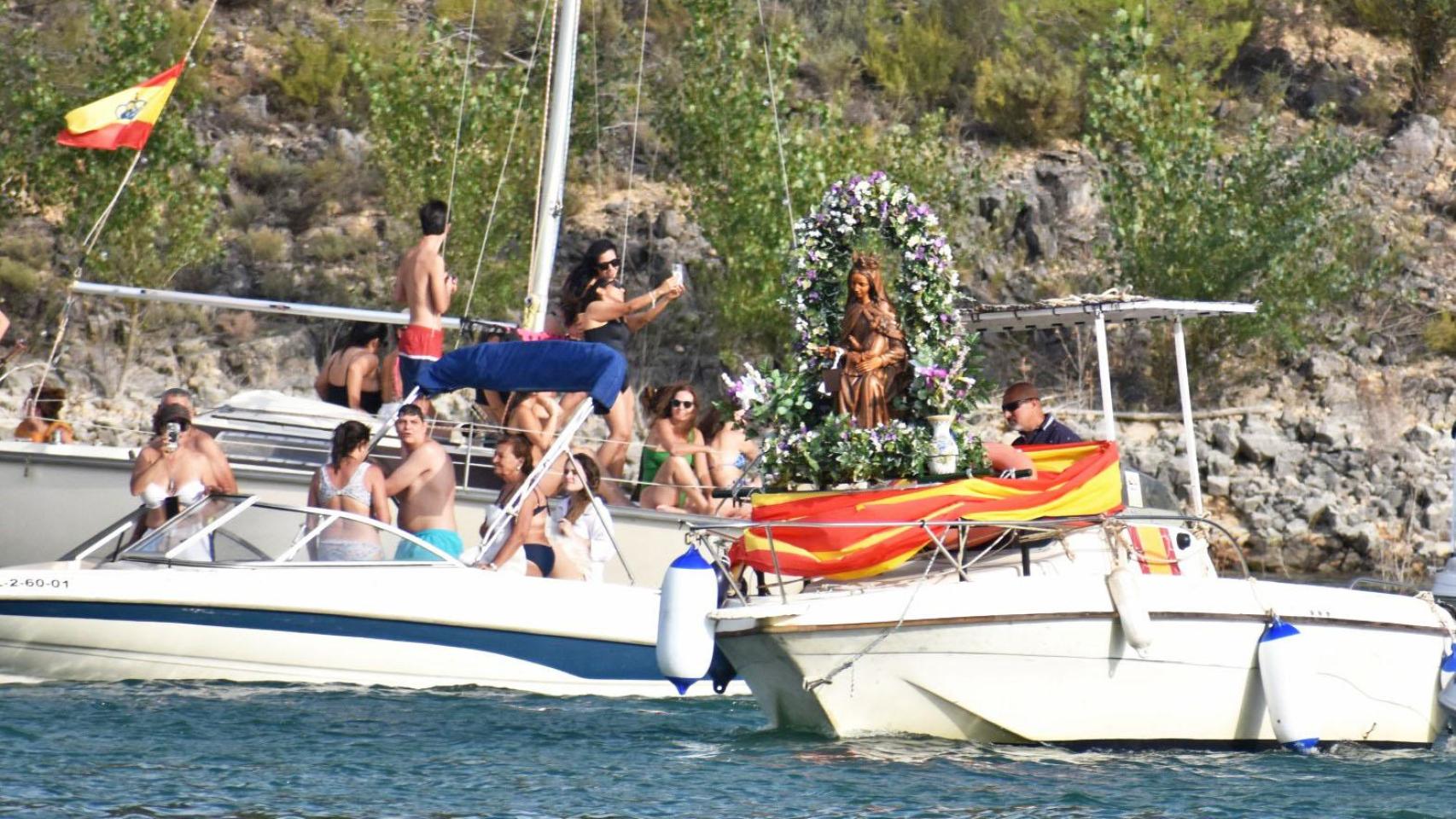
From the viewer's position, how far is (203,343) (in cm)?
2812

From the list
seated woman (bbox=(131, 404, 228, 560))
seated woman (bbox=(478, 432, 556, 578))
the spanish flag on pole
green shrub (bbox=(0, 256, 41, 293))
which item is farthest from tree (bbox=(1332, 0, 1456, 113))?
seated woman (bbox=(131, 404, 228, 560))

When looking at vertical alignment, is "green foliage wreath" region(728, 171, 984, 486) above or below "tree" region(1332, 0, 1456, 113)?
below

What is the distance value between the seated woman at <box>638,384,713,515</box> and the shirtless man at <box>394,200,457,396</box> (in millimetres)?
1737

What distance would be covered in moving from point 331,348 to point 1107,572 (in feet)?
66.3

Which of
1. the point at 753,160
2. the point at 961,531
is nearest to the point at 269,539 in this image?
the point at 961,531

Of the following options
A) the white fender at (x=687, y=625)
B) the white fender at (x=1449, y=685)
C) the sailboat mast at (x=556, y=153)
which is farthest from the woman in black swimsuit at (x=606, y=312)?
the white fender at (x=1449, y=685)

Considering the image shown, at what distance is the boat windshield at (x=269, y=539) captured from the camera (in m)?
12.3

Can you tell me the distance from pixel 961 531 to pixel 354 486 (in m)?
4.37

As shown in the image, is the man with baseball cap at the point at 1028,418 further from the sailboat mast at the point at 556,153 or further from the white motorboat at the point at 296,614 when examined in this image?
the sailboat mast at the point at 556,153

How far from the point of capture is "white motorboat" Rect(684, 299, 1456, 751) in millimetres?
10039

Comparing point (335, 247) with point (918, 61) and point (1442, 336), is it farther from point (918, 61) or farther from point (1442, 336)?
point (1442, 336)

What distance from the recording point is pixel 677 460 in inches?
594

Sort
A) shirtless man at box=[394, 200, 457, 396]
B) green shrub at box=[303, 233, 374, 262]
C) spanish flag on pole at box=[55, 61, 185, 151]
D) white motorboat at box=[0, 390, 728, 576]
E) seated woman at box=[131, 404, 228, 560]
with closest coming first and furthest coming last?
1. seated woman at box=[131, 404, 228, 560]
2. white motorboat at box=[0, 390, 728, 576]
3. shirtless man at box=[394, 200, 457, 396]
4. spanish flag on pole at box=[55, 61, 185, 151]
5. green shrub at box=[303, 233, 374, 262]

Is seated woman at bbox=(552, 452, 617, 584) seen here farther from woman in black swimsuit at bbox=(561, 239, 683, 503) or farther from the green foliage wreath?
the green foliage wreath
